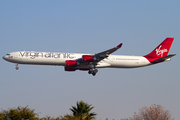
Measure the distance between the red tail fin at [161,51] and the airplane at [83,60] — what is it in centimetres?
82

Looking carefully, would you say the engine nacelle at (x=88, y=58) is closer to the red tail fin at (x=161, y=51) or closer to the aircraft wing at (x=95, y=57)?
the aircraft wing at (x=95, y=57)

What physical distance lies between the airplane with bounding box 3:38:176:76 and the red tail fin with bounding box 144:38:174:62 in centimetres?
82

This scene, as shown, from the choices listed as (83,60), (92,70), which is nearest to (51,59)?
(83,60)

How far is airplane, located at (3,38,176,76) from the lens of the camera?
5825 centimetres

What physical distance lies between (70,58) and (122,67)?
11.9 meters

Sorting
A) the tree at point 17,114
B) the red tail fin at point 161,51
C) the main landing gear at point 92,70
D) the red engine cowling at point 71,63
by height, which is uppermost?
the red tail fin at point 161,51

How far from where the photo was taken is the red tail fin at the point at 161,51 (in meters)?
66.6

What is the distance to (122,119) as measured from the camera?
4859 cm

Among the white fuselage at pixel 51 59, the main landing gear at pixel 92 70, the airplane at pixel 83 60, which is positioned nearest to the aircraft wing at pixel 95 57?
the airplane at pixel 83 60

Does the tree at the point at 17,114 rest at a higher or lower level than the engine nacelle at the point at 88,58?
lower

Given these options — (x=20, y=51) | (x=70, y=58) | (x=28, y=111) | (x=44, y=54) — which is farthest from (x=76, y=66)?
(x=28, y=111)

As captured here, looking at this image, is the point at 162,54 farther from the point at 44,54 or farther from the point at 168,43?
the point at 44,54

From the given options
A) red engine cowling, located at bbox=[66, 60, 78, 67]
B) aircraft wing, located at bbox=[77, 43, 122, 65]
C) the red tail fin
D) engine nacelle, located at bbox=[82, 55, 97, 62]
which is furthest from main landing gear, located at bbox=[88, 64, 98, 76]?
the red tail fin

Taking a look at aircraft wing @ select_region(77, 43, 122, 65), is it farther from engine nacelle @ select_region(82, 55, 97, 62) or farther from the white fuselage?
the white fuselage
